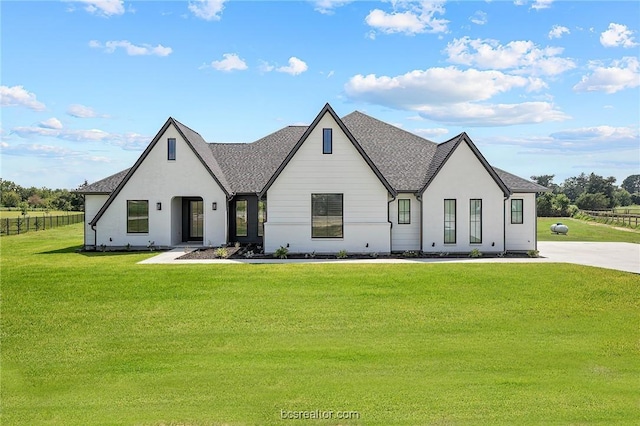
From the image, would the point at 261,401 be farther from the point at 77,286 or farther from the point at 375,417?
the point at 77,286

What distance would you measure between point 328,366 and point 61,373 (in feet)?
16.2

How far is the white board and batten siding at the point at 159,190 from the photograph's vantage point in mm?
23109

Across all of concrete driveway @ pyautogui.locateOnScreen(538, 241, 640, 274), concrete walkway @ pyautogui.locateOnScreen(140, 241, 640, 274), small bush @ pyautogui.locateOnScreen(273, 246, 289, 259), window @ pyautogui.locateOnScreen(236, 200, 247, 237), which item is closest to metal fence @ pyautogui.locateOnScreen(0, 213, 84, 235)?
concrete walkway @ pyautogui.locateOnScreen(140, 241, 640, 274)

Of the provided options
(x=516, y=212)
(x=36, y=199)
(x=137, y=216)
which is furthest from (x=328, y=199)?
(x=36, y=199)

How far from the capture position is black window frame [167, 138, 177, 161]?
23.0m

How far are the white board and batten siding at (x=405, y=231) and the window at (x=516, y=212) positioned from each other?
528 cm

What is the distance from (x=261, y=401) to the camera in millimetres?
6762

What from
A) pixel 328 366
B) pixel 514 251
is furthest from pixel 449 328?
pixel 514 251

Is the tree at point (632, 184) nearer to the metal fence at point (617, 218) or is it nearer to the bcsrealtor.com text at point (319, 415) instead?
the metal fence at point (617, 218)

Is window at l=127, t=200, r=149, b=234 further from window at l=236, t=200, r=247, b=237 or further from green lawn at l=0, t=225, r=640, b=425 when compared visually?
green lawn at l=0, t=225, r=640, b=425

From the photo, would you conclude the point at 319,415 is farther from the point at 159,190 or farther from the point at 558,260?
the point at 159,190

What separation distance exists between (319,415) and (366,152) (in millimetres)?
19563

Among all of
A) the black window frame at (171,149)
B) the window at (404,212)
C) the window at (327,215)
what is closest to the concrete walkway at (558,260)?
the window at (327,215)

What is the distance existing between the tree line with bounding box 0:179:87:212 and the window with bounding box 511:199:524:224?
202 feet
